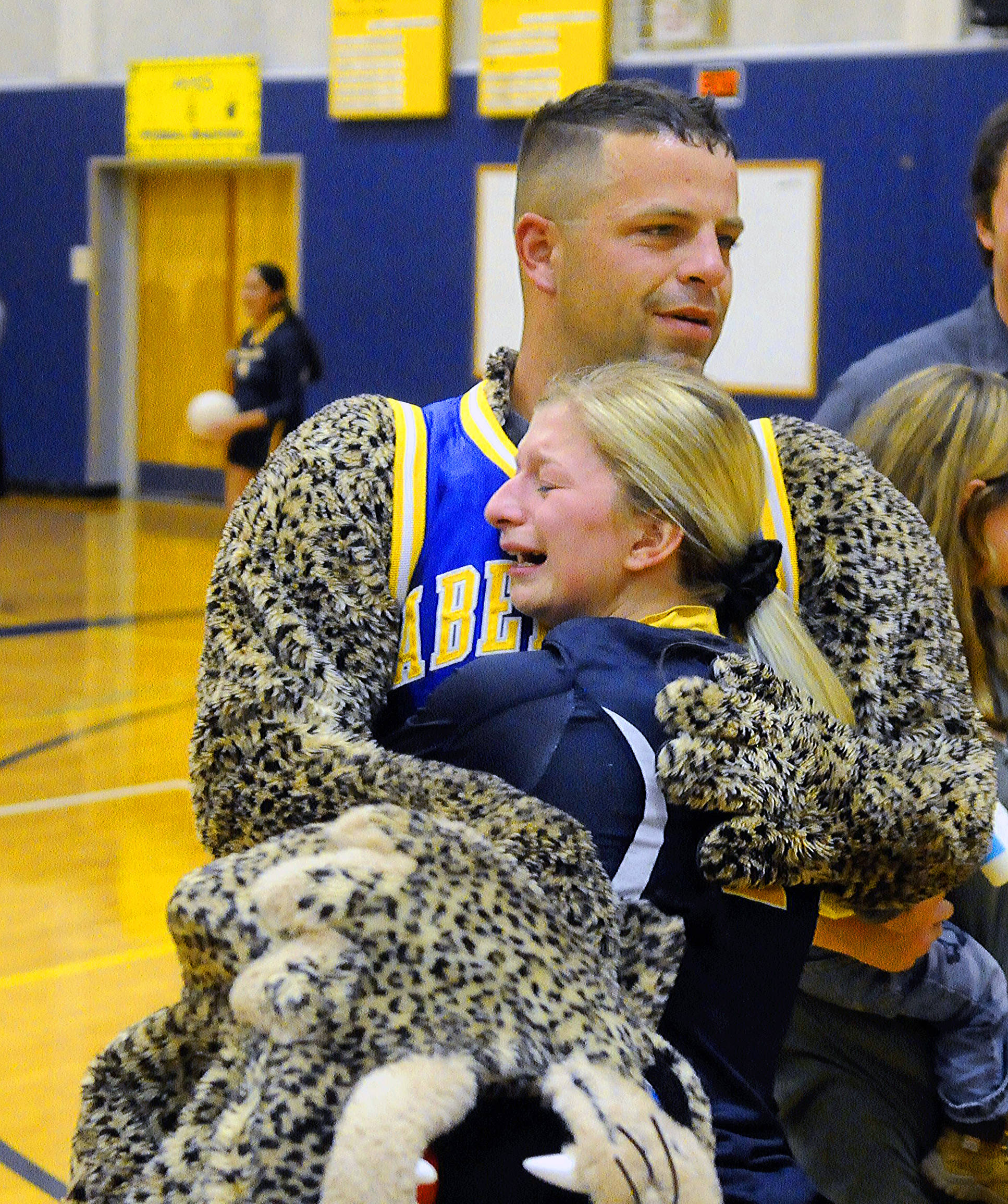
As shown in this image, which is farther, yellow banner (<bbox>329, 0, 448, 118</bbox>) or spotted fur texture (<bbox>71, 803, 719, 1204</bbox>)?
yellow banner (<bbox>329, 0, 448, 118</bbox>)

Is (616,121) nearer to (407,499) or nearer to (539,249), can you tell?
(539,249)

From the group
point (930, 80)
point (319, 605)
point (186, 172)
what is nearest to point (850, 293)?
point (930, 80)

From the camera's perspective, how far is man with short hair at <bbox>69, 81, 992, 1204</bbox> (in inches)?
58.4

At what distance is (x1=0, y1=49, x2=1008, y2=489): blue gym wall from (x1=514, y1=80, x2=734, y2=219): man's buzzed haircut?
7287 mm

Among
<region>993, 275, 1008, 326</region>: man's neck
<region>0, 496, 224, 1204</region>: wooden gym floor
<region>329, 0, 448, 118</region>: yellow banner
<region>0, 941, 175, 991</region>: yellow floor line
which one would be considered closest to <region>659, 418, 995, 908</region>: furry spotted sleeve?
<region>993, 275, 1008, 326</region>: man's neck

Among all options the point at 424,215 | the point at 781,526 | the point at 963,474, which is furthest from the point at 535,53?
the point at 781,526

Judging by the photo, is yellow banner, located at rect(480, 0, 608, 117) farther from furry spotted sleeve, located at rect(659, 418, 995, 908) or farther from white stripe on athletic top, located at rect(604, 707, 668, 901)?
white stripe on athletic top, located at rect(604, 707, 668, 901)

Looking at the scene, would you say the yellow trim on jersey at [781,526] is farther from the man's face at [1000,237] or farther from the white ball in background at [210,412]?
the white ball in background at [210,412]

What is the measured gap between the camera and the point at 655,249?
181 centimetres

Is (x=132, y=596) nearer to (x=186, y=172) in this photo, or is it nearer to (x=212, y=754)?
(x=186, y=172)

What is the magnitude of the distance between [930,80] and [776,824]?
8.17m

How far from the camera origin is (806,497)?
1.79 metres

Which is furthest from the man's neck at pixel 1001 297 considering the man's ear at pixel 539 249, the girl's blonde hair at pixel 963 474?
the man's ear at pixel 539 249

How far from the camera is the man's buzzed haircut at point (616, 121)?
182 cm
